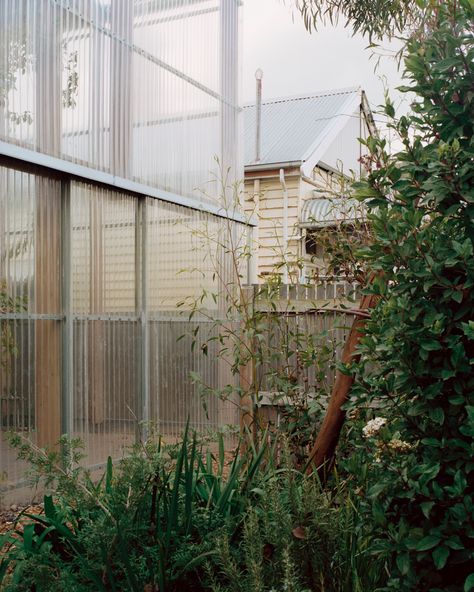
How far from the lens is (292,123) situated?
1456 centimetres

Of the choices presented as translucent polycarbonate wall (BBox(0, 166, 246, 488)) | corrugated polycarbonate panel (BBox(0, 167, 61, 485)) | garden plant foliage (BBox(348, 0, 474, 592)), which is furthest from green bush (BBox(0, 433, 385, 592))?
corrugated polycarbonate panel (BBox(0, 167, 61, 485))

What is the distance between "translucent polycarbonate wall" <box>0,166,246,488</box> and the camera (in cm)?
557

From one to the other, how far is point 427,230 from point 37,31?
169 inches

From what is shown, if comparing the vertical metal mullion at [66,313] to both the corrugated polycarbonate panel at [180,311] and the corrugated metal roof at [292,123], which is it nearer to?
the corrugated polycarbonate panel at [180,311]

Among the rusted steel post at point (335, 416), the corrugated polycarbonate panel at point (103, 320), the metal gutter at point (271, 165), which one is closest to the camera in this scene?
the rusted steel post at point (335, 416)

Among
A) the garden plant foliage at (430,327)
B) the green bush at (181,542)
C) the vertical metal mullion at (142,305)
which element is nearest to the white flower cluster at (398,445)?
the garden plant foliage at (430,327)

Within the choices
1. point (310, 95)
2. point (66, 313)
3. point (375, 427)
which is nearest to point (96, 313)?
point (66, 313)

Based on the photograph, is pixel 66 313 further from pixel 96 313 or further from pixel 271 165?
pixel 271 165

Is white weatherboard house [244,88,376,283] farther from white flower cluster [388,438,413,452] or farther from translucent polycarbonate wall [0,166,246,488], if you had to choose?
white flower cluster [388,438,413,452]

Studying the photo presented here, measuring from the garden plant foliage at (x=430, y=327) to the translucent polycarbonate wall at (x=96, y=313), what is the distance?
2760 millimetres

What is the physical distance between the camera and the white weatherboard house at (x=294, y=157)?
1284 centimetres

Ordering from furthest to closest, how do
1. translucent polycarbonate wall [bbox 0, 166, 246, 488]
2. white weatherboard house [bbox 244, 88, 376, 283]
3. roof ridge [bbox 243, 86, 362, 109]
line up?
roof ridge [bbox 243, 86, 362, 109]
white weatherboard house [bbox 244, 88, 376, 283]
translucent polycarbonate wall [bbox 0, 166, 246, 488]

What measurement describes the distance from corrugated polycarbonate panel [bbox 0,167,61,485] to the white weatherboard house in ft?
20.0

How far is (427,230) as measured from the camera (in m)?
2.38
